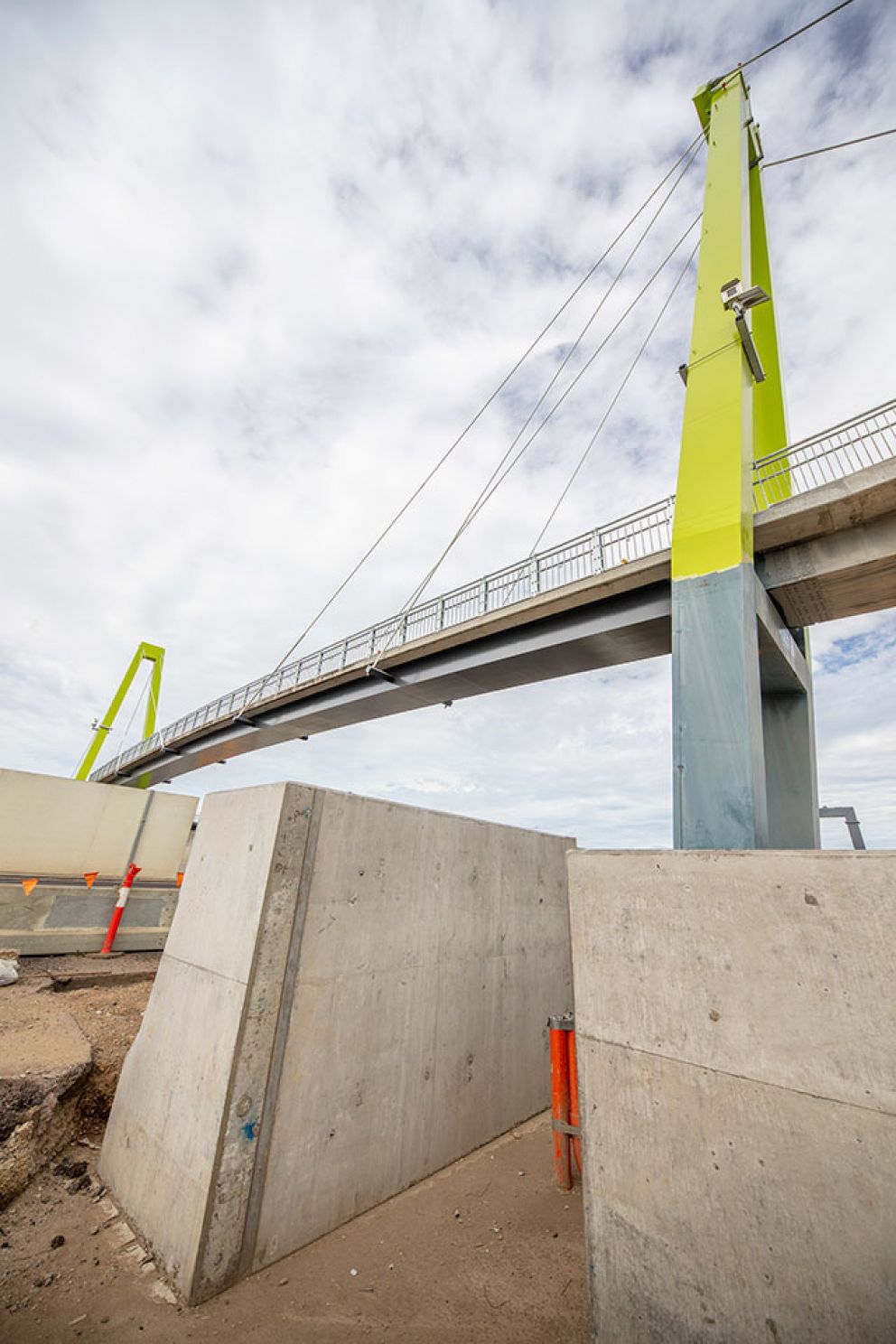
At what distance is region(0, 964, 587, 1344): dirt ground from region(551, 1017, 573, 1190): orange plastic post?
0.45ft

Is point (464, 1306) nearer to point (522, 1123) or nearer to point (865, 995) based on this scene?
point (522, 1123)

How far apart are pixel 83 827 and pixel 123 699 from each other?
1304 inches

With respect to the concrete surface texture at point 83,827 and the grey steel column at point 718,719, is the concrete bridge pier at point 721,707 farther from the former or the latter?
the concrete surface texture at point 83,827

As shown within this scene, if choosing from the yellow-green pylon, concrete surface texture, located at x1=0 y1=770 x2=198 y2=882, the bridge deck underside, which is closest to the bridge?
the bridge deck underside

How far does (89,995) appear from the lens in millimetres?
6711

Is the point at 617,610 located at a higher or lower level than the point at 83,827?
higher

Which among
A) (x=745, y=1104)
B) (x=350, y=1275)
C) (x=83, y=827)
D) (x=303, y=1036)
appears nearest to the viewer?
(x=745, y=1104)

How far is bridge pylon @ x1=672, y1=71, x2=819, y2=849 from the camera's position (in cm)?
618

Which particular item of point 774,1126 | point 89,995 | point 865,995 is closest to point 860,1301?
point 774,1126

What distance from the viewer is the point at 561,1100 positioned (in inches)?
154

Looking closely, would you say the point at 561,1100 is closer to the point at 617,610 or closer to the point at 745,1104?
the point at 745,1104

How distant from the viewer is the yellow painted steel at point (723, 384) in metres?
7.16

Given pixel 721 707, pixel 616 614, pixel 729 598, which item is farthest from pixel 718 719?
pixel 616 614

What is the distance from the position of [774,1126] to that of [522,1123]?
3.57 meters
